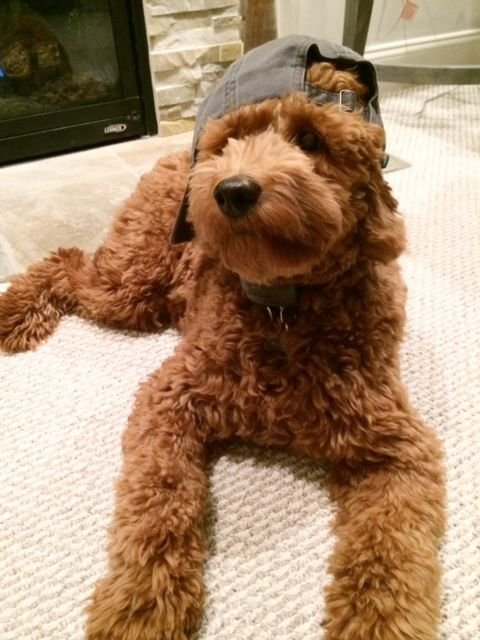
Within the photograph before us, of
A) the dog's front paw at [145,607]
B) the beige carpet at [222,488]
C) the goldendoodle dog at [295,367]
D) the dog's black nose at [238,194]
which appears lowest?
the beige carpet at [222,488]

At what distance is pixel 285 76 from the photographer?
0.88m

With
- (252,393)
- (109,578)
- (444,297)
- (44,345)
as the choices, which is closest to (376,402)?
(252,393)

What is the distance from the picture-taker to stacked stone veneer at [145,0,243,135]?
2311 millimetres

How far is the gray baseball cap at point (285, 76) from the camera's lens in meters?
0.88

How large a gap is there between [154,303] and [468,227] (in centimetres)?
102

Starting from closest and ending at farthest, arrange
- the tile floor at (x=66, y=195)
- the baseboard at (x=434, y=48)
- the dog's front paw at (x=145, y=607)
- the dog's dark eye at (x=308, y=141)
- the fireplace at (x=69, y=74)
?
the dog's front paw at (x=145, y=607) → the dog's dark eye at (x=308, y=141) → the tile floor at (x=66, y=195) → the fireplace at (x=69, y=74) → the baseboard at (x=434, y=48)

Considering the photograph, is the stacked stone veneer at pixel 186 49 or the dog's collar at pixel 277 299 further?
the stacked stone veneer at pixel 186 49

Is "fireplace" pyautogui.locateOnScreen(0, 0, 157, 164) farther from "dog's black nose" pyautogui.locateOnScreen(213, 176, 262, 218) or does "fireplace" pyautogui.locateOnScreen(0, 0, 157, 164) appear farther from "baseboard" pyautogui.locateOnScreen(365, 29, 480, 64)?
"dog's black nose" pyautogui.locateOnScreen(213, 176, 262, 218)

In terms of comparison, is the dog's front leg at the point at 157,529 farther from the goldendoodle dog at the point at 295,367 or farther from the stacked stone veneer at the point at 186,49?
the stacked stone veneer at the point at 186,49

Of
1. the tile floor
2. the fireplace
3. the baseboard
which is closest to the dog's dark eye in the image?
the tile floor

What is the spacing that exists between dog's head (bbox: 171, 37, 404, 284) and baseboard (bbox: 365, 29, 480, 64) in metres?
2.33

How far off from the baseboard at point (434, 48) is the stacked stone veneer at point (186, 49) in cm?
86

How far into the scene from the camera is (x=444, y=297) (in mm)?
1495

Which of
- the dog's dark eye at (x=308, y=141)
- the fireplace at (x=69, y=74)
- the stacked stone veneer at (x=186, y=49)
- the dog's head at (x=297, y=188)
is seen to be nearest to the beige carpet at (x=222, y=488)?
the dog's head at (x=297, y=188)
